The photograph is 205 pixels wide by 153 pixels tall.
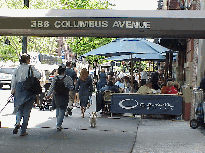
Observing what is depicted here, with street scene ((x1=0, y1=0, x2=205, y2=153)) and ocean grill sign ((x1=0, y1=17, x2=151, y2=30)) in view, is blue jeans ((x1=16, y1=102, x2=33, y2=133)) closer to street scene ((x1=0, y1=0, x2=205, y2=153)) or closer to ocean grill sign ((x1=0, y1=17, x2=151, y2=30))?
street scene ((x1=0, y1=0, x2=205, y2=153))

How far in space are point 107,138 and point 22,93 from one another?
2.06 m

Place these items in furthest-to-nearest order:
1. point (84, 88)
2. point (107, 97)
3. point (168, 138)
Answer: point (107, 97) → point (84, 88) → point (168, 138)

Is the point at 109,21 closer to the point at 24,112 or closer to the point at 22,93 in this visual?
the point at 22,93

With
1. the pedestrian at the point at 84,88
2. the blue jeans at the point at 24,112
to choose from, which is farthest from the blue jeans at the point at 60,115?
the pedestrian at the point at 84,88

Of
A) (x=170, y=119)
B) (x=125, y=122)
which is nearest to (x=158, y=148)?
(x=125, y=122)

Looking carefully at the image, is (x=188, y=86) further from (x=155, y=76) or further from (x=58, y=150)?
(x=58, y=150)

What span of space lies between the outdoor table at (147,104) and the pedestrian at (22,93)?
4702mm

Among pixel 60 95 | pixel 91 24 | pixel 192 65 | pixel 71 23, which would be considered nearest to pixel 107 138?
pixel 60 95

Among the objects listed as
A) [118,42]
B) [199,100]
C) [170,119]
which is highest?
[118,42]

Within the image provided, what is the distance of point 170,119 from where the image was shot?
13.9 metres

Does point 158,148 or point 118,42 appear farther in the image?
point 118,42

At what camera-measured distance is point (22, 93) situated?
374 inches

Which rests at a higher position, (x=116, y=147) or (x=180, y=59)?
(x=180, y=59)

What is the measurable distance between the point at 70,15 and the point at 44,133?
275 cm
